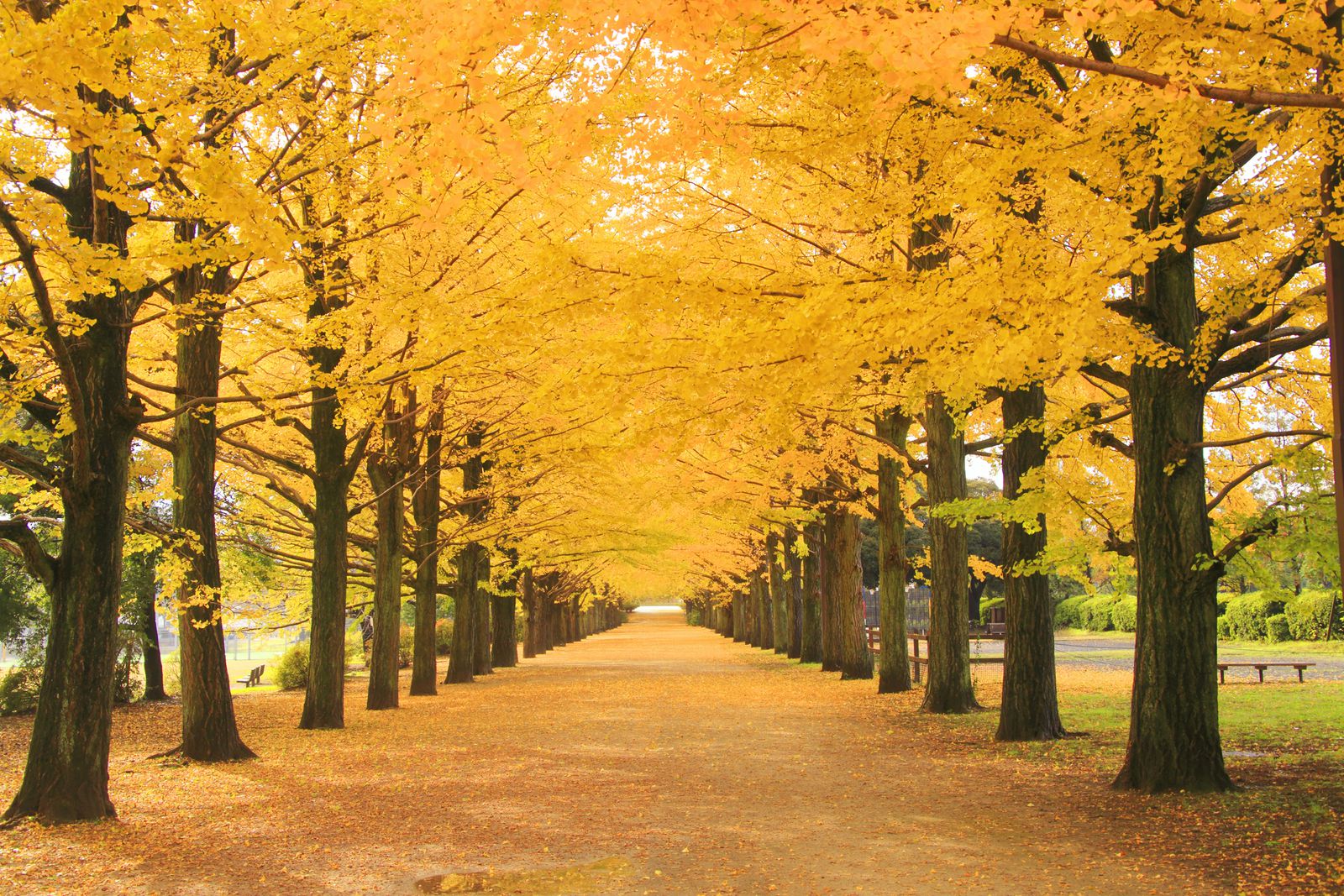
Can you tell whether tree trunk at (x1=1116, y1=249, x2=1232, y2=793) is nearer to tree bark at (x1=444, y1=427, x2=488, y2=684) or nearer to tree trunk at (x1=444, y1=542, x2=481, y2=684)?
tree bark at (x1=444, y1=427, x2=488, y2=684)

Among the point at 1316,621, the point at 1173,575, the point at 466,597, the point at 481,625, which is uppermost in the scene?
the point at 1173,575

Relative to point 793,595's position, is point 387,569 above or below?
above

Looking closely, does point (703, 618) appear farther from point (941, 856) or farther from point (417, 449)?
point (941, 856)

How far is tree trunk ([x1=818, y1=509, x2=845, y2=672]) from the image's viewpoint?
927 inches

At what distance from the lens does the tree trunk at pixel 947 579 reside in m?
14.4

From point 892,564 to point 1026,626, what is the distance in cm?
636

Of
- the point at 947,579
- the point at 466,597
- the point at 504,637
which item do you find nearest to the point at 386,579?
the point at 466,597

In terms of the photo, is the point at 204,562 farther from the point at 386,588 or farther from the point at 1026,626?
the point at 1026,626

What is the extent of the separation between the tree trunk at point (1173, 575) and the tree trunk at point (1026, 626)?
118 inches

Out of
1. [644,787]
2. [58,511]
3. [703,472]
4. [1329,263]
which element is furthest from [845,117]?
[58,511]

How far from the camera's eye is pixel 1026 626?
458 inches

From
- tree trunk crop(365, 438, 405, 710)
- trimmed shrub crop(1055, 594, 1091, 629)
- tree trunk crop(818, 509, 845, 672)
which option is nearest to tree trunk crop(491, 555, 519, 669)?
tree trunk crop(818, 509, 845, 672)

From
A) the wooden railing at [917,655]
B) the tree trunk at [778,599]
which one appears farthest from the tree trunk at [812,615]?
the tree trunk at [778,599]

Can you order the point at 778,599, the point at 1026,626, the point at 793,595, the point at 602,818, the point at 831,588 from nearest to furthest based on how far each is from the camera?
the point at 602,818
the point at 1026,626
the point at 831,588
the point at 793,595
the point at 778,599
